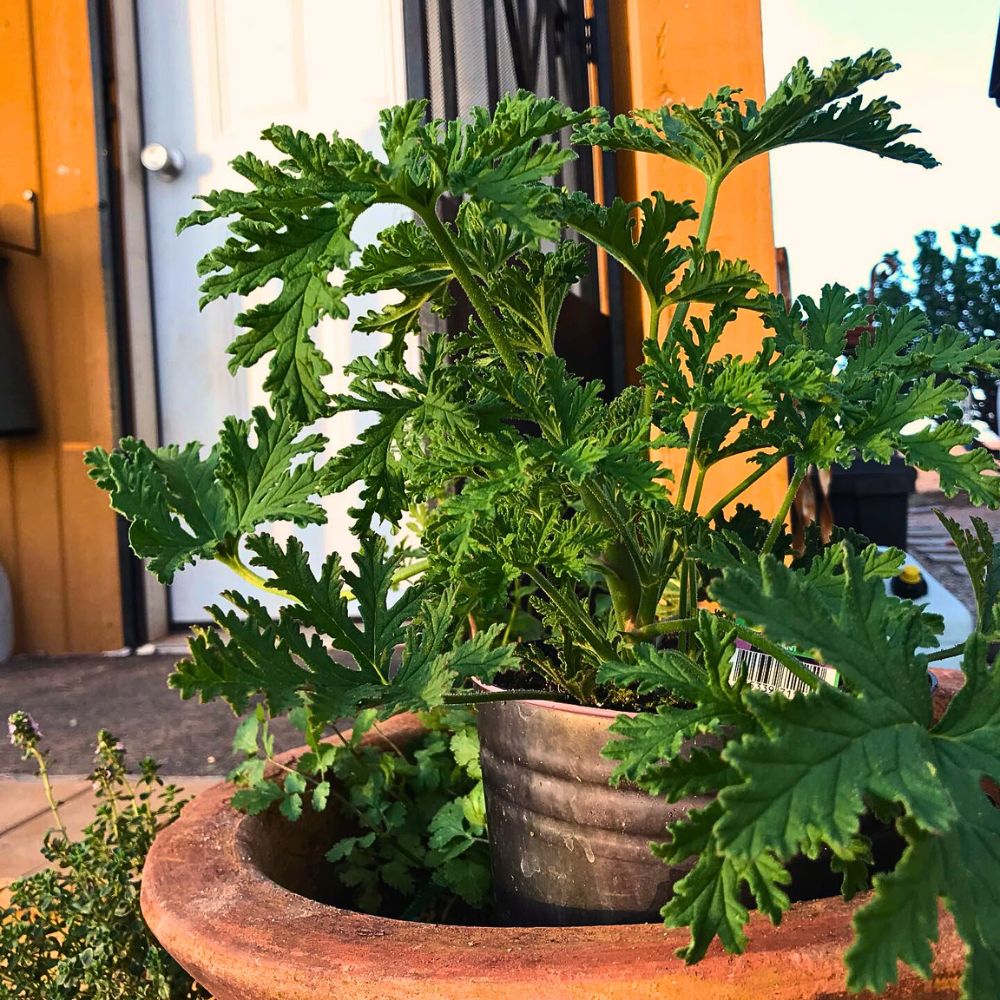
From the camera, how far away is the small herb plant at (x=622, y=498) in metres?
0.38

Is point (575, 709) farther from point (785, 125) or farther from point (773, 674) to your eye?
point (785, 125)

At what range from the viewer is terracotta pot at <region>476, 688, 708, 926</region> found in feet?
2.05

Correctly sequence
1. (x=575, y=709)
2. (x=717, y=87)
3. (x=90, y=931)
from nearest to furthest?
1. (x=575, y=709)
2. (x=90, y=931)
3. (x=717, y=87)

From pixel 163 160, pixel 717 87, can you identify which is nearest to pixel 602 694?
pixel 717 87

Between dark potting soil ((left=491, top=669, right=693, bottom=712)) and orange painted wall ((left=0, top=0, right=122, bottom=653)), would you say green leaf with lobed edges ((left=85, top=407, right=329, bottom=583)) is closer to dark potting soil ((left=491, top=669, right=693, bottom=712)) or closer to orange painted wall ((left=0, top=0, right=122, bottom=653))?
dark potting soil ((left=491, top=669, right=693, bottom=712))

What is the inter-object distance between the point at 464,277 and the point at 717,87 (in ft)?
5.17

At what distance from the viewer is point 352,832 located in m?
0.96

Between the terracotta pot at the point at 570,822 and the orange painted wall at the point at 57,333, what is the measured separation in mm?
2322

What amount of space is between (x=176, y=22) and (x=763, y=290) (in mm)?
2621

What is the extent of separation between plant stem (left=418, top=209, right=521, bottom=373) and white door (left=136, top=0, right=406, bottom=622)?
1.85 m

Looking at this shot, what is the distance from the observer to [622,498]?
2.14ft

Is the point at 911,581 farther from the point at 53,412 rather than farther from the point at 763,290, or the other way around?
the point at 53,412

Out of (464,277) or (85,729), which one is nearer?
(464,277)

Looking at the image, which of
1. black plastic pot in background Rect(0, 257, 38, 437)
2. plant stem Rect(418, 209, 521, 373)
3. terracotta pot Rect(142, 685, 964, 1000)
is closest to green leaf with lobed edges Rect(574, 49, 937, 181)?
plant stem Rect(418, 209, 521, 373)
